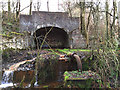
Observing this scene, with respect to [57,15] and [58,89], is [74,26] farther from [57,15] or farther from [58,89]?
[58,89]

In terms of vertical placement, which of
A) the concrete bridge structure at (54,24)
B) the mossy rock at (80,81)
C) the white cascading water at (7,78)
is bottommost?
the white cascading water at (7,78)

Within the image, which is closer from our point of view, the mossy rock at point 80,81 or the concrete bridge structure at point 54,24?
the mossy rock at point 80,81

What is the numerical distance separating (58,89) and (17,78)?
197 cm

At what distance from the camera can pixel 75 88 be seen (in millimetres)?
2613

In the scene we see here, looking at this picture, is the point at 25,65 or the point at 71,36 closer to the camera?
the point at 25,65

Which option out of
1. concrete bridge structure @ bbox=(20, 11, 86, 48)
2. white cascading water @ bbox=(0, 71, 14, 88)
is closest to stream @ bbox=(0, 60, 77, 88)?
white cascading water @ bbox=(0, 71, 14, 88)

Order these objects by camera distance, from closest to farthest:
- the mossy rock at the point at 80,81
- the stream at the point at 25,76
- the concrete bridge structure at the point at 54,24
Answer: the mossy rock at the point at 80,81 → the stream at the point at 25,76 → the concrete bridge structure at the point at 54,24

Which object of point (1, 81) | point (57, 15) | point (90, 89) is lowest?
point (1, 81)

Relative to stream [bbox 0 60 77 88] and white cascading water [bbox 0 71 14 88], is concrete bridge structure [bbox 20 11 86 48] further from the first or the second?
white cascading water [bbox 0 71 14 88]

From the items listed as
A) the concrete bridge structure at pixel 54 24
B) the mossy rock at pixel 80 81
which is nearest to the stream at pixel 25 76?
the mossy rock at pixel 80 81

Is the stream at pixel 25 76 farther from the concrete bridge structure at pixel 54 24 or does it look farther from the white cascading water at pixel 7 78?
the concrete bridge structure at pixel 54 24

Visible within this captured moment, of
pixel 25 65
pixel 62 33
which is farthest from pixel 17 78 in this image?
pixel 62 33

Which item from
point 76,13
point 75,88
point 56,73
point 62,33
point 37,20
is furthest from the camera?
point 76,13

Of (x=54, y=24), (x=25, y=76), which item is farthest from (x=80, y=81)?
(x=54, y=24)
